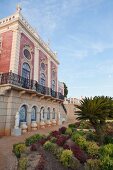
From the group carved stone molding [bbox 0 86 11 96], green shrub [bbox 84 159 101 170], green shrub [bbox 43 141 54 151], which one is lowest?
green shrub [bbox 84 159 101 170]

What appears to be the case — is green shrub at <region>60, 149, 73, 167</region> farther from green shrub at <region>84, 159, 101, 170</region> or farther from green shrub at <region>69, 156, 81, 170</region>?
green shrub at <region>84, 159, 101, 170</region>

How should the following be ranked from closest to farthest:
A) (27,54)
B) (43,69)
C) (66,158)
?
(66,158)
(27,54)
(43,69)

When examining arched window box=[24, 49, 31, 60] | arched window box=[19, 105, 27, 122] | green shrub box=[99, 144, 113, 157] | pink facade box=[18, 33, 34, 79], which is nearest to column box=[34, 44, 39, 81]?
pink facade box=[18, 33, 34, 79]

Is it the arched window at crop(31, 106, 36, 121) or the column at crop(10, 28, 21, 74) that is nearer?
the column at crop(10, 28, 21, 74)

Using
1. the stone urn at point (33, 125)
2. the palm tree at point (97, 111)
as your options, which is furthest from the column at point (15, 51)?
the palm tree at point (97, 111)

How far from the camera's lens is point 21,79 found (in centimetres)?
1662

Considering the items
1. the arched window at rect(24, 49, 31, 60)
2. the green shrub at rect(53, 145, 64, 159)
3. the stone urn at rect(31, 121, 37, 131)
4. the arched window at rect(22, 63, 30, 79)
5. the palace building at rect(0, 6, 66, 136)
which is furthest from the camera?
the arched window at rect(24, 49, 31, 60)

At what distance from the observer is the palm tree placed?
9922mm

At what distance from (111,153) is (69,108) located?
27808mm

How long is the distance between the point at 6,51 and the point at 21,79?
11.3 ft

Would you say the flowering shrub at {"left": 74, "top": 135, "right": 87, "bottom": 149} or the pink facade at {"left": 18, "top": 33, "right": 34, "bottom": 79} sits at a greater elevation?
the pink facade at {"left": 18, "top": 33, "right": 34, "bottom": 79}

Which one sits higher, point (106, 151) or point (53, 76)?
point (53, 76)

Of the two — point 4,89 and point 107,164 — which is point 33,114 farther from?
point 107,164

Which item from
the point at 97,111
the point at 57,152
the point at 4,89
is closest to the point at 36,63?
the point at 4,89
